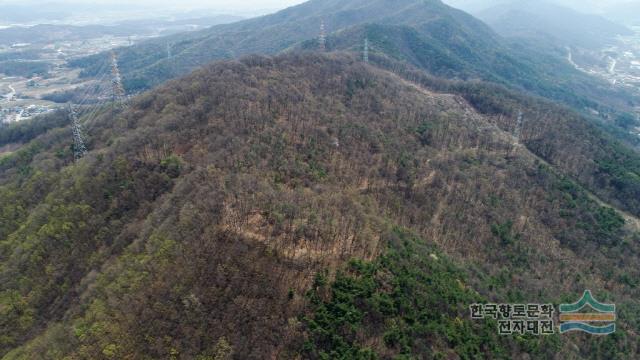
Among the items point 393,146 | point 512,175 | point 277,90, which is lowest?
point 512,175

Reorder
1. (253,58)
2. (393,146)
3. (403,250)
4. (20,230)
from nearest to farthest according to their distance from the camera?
(403,250) → (20,230) → (393,146) → (253,58)

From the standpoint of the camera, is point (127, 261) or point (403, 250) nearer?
point (127, 261)

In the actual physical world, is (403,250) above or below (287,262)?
below

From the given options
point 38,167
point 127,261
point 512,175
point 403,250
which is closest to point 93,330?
point 127,261

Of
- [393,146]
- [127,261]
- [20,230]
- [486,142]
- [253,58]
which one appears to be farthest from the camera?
[253,58]

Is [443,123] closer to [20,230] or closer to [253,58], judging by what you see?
[253,58]

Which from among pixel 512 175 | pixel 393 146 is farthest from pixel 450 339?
pixel 512 175
